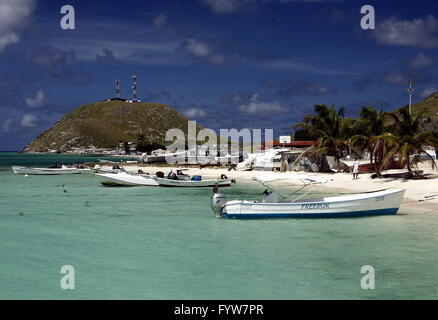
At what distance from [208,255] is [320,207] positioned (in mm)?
9499

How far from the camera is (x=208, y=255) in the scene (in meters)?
17.8

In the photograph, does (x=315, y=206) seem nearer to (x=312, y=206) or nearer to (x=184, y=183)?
(x=312, y=206)

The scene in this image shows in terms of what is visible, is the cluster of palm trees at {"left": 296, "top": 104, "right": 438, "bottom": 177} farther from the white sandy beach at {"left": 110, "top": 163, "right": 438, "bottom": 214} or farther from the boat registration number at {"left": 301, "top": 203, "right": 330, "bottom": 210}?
the boat registration number at {"left": 301, "top": 203, "right": 330, "bottom": 210}

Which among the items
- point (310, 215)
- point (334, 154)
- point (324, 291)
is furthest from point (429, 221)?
point (334, 154)

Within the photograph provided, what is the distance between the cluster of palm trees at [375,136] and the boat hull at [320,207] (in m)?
13.3

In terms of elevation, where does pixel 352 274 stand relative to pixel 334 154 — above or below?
below

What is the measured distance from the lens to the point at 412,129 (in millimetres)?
39000

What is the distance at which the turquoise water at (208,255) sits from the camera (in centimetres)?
1363

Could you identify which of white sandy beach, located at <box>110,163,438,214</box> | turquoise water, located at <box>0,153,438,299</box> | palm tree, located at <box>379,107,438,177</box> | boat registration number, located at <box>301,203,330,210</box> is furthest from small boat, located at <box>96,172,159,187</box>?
boat registration number, located at <box>301,203,330,210</box>

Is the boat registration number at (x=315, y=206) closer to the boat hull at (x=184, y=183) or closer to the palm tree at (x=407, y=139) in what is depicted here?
the palm tree at (x=407, y=139)
